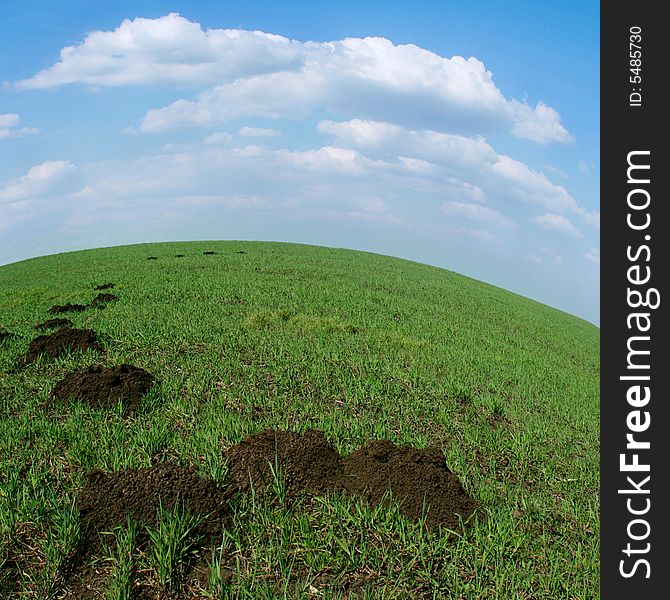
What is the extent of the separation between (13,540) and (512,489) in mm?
4144

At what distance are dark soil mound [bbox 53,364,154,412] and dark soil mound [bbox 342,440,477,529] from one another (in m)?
2.88

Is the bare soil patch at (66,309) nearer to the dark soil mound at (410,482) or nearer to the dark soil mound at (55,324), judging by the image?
the dark soil mound at (55,324)

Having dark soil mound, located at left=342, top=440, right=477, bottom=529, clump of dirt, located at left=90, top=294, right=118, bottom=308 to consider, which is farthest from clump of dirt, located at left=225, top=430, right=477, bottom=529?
clump of dirt, located at left=90, top=294, right=118, bottom=308

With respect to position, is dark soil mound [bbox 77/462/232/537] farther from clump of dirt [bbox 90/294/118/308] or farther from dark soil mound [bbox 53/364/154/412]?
clump of dirt [bbox 90/294/118/308]

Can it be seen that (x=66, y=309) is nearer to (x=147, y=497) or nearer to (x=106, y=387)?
(x=106, y=387)

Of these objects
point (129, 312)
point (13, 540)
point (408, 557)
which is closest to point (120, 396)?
point (13, 540)

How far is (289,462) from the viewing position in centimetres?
457

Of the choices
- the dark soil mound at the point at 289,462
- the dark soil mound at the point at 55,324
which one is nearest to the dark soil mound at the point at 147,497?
the dark soil mound at the point at 289,462

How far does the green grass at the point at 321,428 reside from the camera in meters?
3.62

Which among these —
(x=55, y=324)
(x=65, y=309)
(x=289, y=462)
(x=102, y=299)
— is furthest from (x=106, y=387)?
(x=102, y=299)

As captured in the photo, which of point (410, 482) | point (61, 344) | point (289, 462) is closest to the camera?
point (410, 482)

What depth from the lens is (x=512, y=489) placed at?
16.8 ft

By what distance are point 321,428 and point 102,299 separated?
405 inches

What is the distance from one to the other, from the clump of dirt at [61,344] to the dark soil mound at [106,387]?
68.3 inches
